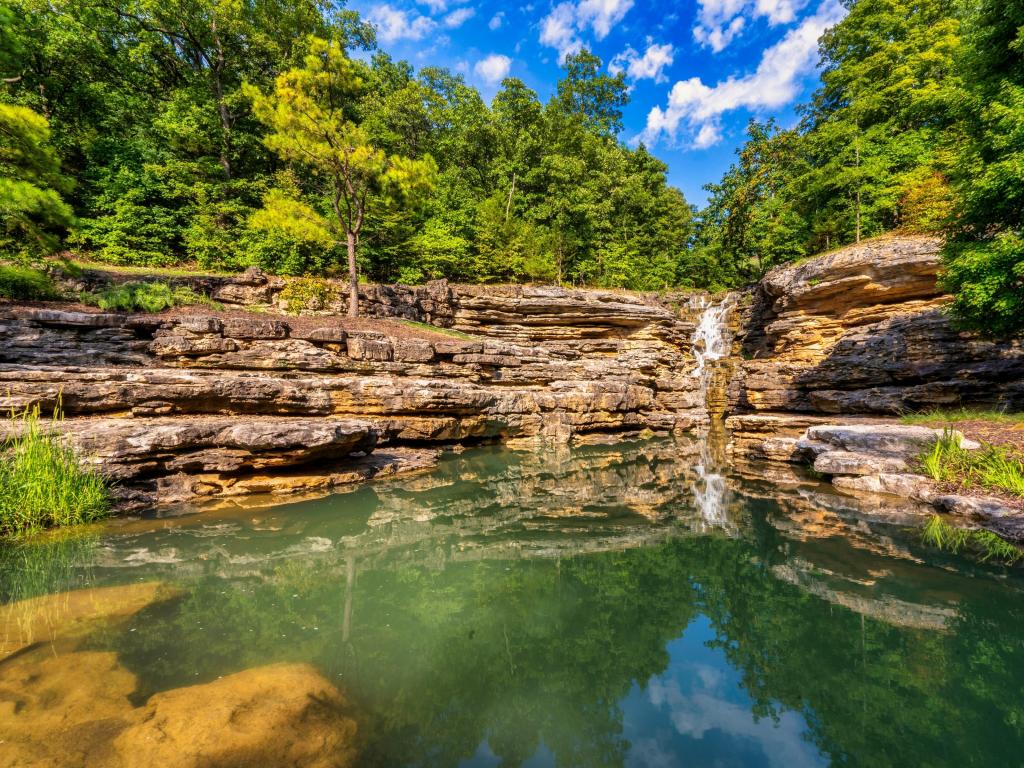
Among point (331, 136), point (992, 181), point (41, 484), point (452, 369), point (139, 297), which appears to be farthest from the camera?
point (331, 136)

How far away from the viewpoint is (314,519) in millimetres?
6652

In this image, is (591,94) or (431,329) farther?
(591,94)

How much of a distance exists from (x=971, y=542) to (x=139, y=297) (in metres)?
18.8

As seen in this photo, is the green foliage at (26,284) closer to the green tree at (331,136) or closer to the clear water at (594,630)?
the green tree at (331,136)

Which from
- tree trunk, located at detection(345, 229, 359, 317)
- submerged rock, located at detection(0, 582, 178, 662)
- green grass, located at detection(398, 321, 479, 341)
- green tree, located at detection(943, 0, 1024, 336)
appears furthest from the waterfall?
submerged rock, located at detection(0, 582, 178, 662)

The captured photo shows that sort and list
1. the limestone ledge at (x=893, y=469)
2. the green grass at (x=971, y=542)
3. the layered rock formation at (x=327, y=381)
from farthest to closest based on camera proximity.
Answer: the layered rock formation at (x=327, y=381), the limestone ledge at (x=893, y=469), the green grass at (x=971, y=542)

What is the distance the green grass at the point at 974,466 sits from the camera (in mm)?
6129

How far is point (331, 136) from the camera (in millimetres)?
14711

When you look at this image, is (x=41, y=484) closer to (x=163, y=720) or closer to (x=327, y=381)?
(x=327, y=381)

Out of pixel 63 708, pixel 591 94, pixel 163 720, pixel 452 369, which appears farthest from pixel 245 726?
pixel 591 94

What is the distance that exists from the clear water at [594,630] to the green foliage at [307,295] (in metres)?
10.8

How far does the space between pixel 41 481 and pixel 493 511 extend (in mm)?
6579

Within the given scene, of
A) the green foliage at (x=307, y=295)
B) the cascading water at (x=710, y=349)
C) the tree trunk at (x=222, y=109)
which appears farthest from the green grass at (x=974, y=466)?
the tree trunk at (x=222, y=109)

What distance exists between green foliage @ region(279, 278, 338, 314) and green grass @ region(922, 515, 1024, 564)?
59.0 ft
